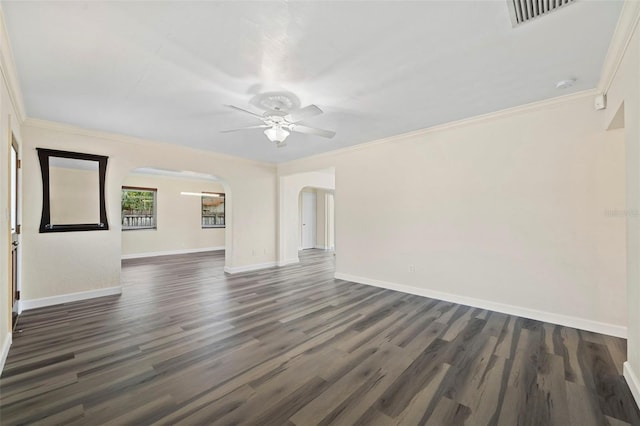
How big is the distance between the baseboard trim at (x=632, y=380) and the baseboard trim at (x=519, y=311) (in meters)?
0.93

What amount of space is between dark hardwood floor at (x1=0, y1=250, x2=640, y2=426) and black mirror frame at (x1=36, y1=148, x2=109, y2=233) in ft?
3.76

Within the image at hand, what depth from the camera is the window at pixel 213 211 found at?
9491 mm

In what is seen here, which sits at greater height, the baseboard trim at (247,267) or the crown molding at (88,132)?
the crown molding at (88,132)

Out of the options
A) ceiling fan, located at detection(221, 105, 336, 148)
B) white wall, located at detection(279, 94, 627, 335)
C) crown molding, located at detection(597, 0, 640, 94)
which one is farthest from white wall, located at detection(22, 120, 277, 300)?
crown molding, located at detection(597, 0, 640, 94)

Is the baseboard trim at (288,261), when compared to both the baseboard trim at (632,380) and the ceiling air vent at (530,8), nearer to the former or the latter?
the baseboard trim at (632,380)

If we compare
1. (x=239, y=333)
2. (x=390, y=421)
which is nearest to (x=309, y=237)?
(x=239, y=333)

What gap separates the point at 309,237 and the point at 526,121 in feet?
24.8

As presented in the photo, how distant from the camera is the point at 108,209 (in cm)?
436

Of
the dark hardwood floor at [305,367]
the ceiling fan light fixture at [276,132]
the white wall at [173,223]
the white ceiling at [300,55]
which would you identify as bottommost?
the dark hardwood floor at [305,367]

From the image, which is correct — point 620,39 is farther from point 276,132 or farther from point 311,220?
point 311,220

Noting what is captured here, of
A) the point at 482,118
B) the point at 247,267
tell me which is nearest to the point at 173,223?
the point at 247,267

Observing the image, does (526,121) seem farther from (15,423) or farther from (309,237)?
(309,237)

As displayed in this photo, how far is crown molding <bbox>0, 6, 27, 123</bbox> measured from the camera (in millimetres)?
1940

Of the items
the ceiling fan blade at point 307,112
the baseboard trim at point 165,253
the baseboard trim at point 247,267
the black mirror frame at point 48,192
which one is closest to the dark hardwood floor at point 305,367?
the black mirror frame at point 48,192
